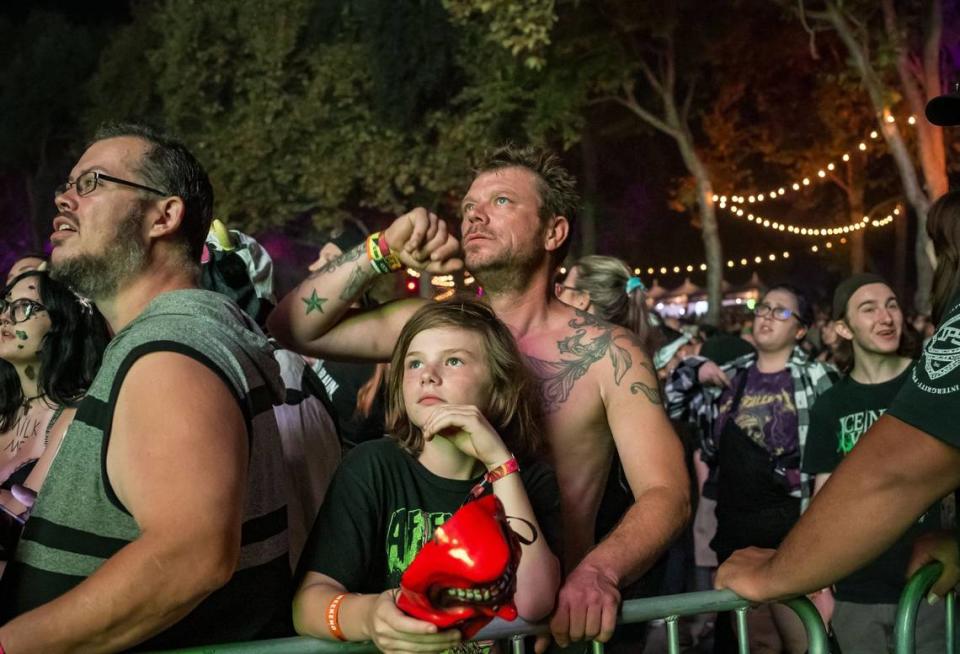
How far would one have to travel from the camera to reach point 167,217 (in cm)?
295

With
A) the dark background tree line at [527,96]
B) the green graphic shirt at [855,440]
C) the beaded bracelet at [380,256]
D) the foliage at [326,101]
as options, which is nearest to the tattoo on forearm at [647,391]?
the beaded bracelet at [380,256]

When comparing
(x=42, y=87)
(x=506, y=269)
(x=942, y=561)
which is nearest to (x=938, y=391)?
(x=942, y=561)

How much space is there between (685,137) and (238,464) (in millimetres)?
21086

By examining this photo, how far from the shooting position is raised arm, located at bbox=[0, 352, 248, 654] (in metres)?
2.34

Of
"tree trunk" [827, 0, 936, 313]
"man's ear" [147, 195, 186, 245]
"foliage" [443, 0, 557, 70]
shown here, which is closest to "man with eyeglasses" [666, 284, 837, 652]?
"man's ear" [147, 195, 186, 245]

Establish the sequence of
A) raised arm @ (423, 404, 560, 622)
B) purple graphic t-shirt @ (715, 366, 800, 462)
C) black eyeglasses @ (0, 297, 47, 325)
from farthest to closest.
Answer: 1. purple graphic t-shirt @ (715, 366, 800, 462)
2. black eyeglasses @ (0, 297, 47, 325)
3. raised arm @ (423, 404, 560, 622)

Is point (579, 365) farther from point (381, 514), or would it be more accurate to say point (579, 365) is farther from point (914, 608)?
point (914, 608)

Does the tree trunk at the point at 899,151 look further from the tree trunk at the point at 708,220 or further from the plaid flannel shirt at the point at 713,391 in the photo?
the plaid flannel shirt at the point at 713,391

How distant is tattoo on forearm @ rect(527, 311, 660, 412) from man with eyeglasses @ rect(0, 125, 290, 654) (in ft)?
3.82

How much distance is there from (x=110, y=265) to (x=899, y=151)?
1506 cm

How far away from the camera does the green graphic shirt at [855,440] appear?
5.30 meters

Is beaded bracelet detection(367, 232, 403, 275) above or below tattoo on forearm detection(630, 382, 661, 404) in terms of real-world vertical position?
above

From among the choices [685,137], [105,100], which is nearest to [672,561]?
[685,137]

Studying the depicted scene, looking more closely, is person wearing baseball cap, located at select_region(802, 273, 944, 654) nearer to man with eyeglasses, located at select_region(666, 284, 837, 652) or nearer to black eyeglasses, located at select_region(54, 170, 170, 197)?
man with eyeglasses, located at select_region(666, 284, 837, 652)
